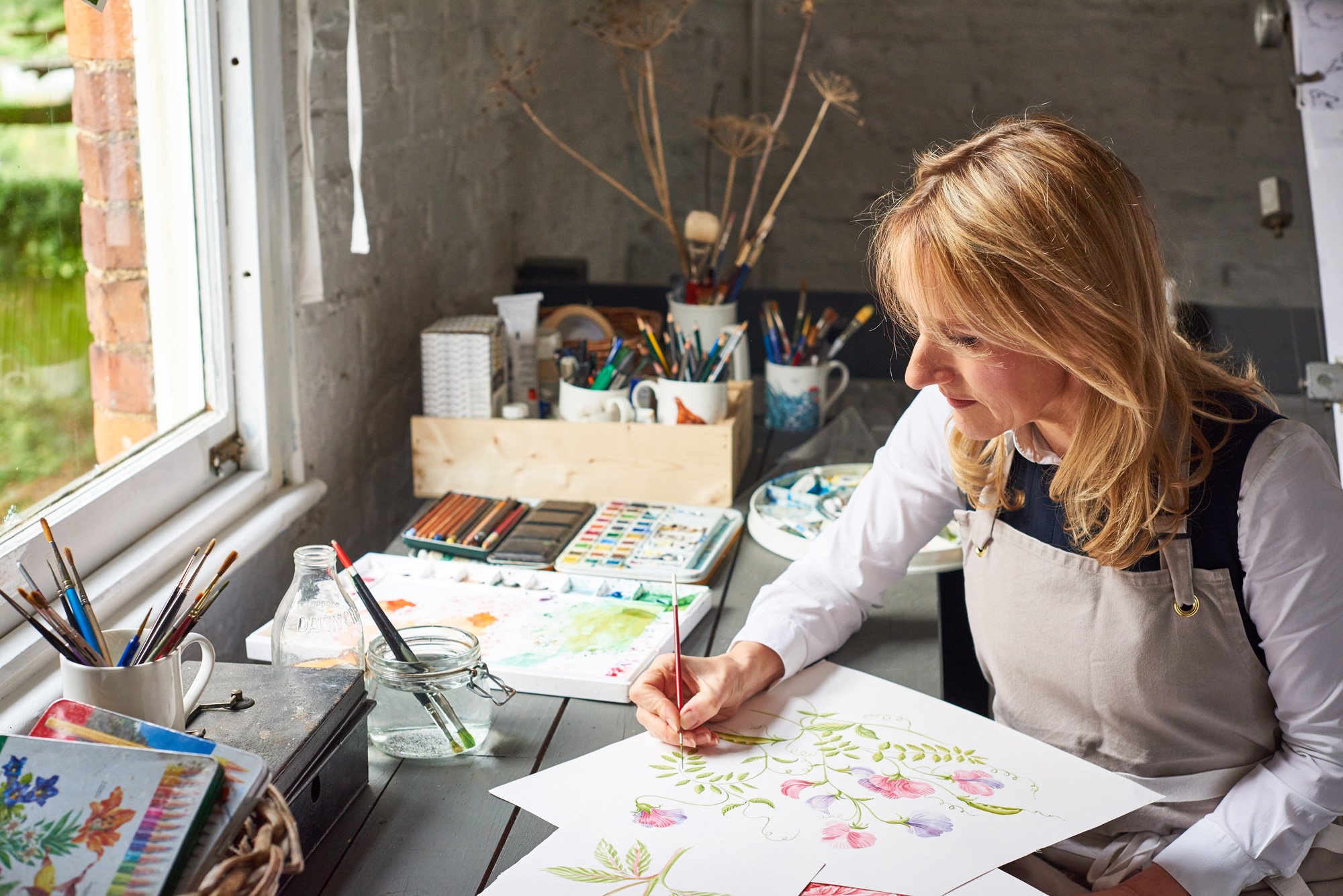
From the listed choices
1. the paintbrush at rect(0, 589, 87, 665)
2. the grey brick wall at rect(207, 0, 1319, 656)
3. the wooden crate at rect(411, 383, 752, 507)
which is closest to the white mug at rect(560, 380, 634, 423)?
the wooden crate at rect(411, 383, 752, 507)

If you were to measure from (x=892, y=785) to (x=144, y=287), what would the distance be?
1.04 meters

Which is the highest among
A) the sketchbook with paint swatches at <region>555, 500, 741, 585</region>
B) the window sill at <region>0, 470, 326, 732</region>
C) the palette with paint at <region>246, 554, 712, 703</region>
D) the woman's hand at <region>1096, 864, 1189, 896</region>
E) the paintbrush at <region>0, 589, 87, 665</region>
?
the paintbrush at <region>0, 589, 87, 665</region>

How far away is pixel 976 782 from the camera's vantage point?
1040 mm

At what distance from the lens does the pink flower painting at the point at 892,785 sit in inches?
39.9

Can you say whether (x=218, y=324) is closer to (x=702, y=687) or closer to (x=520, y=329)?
(x=520, y=329)

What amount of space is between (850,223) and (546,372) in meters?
2.34

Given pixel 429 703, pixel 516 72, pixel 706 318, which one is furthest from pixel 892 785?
pixel 516 72

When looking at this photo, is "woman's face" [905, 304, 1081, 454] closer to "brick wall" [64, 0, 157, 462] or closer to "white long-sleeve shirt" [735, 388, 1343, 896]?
"white long-sleeve shirt" [735, 388, 1343, 896]

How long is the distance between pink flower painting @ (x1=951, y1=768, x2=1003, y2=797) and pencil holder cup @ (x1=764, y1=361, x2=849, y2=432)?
1.14 m

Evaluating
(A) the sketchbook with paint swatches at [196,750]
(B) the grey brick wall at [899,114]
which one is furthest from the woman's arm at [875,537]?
(B) the grey brick wall at [899,114]

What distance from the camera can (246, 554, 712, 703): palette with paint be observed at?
1.24 m

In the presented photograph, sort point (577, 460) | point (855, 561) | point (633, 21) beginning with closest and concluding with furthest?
point (855, 561) < point (577, 460) < point (633, 21)

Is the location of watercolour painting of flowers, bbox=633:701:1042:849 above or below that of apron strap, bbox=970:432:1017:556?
below

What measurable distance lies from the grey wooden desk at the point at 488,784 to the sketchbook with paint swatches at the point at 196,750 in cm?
14
